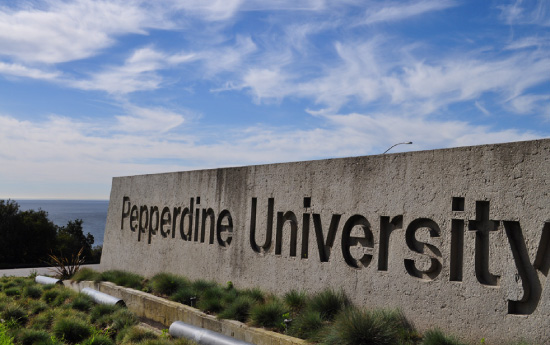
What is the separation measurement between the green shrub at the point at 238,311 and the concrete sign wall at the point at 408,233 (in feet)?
2.32

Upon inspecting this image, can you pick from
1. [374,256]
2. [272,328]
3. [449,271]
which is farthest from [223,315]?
[449,271]

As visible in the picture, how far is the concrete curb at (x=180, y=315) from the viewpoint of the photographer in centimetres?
653

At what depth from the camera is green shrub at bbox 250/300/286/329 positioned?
268 inches

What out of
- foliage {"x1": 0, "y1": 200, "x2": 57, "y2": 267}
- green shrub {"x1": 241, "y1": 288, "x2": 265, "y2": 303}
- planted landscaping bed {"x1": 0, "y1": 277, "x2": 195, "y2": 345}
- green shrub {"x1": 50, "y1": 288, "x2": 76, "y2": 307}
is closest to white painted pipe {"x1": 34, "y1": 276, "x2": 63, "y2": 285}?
planted landscaping bed {"x1": 0, "y1": 277, "x2": 195, "y2": 345}

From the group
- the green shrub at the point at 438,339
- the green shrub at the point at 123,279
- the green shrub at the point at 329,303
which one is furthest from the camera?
the green shrub at the point at 123,279

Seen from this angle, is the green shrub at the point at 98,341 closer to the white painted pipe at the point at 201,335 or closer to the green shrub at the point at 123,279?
the white painted pipe at the point at 201,335

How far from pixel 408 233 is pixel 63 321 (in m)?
5.54

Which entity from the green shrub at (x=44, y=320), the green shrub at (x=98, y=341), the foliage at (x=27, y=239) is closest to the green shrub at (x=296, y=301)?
the green shrub at (x=98, y=341)

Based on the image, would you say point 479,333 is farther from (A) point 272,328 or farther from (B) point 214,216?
(B) point 214,216

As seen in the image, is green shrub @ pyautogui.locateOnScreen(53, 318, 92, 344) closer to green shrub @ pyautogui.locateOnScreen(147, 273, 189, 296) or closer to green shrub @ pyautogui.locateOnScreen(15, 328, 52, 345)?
green shrub @ pyautogui.locateOnScreen(15, 328, 52, 345)

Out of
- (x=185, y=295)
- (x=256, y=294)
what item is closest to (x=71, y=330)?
(x=185, y=295)

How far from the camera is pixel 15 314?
8.79 m

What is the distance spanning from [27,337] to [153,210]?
5.32 metres

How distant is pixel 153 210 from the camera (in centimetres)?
1226
